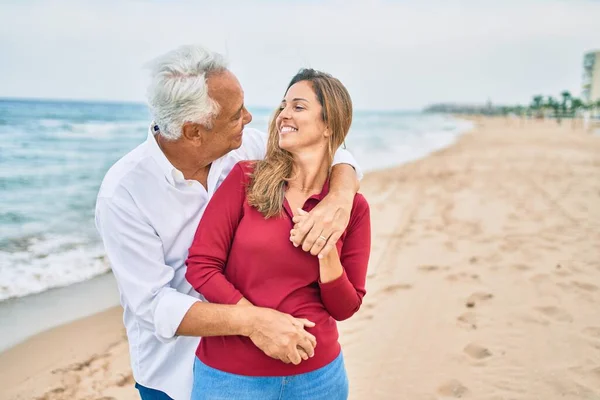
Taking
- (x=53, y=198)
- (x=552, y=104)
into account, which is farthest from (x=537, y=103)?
(x=53, y=198)

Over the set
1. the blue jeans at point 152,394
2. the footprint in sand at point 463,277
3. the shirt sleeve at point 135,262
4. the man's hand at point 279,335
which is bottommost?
the footprint in sand at point 463,277

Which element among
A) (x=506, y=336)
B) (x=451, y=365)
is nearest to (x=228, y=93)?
(x=451, y=365)

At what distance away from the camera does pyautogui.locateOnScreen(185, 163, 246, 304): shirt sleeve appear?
1.86 meters

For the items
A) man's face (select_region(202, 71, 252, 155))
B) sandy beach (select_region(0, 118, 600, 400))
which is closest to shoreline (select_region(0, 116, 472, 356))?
sandy beach (select_region(0, 118, 600, 400))

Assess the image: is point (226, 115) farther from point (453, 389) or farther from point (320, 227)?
point (453, 389)

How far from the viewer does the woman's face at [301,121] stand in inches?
82.4

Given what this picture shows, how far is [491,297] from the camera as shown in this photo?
514 centimetres

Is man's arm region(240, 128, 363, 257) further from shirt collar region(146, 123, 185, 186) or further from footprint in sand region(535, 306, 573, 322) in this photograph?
footprint in sand region(535, 306, 573, 322)

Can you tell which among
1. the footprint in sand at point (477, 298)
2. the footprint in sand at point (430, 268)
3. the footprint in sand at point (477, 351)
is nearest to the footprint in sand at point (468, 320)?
the footprint in sand at point (477, 298)

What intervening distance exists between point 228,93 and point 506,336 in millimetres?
3406

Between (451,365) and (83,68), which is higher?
(83,68)

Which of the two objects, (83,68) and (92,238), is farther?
(83,68)

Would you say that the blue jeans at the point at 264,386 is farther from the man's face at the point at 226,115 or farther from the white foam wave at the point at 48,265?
the white foam wave at the point at 48,265

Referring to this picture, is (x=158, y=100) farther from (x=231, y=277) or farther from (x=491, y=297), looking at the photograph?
(x=491, y=297)
